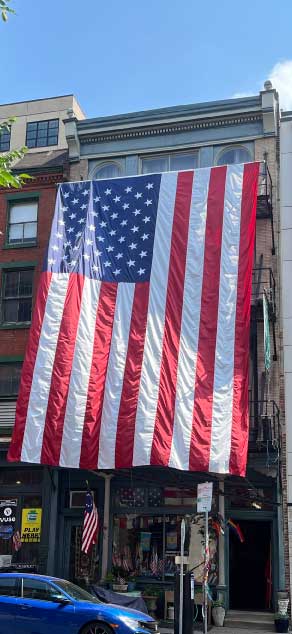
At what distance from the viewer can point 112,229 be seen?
71.1 ft

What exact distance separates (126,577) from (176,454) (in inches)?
204

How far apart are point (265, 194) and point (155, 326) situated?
5666 mm

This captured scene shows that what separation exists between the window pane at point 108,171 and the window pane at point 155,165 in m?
0.93

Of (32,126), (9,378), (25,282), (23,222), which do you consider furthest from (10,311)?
A: (32,126)

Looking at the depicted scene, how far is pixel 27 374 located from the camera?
19906 mm

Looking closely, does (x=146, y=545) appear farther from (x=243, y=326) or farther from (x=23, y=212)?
(x=23, y=212)

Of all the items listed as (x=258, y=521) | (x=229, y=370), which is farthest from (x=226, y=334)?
(x=258, y=521)

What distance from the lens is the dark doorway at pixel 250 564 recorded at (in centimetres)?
2148

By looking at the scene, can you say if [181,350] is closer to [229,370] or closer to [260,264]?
[229,370]

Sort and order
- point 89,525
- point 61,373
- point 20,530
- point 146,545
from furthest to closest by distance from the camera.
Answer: point 20,530
point 146,545
point 89,525
point 61,373

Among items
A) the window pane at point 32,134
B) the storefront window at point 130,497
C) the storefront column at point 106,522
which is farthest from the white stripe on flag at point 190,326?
the window pane at point 32,134

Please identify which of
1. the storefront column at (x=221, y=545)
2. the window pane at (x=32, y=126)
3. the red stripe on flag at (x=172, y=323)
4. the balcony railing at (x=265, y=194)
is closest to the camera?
the red stripe on flag at (x=172, y=323)

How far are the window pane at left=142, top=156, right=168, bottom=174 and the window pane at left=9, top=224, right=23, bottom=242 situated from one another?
463 cm

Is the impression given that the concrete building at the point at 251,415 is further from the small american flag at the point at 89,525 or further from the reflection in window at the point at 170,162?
the small american flag at the point at 89,525
